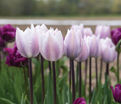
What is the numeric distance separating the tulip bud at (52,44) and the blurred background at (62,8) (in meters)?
22.4

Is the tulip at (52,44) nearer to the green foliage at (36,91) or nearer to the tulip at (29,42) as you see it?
the tulip at (29,42)

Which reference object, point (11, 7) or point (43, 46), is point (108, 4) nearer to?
point (11, 7)

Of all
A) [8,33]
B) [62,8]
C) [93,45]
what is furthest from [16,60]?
[62,8]

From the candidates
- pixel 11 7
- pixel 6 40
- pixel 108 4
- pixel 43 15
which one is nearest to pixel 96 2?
pixel 108 4

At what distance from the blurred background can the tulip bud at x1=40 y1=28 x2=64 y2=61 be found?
22418mm

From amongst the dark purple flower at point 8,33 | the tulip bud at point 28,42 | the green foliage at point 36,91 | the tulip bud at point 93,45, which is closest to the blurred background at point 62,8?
the dark purple flower at point 8,33

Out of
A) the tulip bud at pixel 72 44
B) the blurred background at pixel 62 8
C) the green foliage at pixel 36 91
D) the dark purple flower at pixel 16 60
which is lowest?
the blurred background at pixel 62 8

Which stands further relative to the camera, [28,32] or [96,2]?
[96,2]

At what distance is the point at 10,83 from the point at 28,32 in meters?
0.94

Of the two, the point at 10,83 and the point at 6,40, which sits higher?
the point at 6,40

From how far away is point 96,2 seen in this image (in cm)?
2591

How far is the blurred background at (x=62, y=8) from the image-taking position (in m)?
23.8

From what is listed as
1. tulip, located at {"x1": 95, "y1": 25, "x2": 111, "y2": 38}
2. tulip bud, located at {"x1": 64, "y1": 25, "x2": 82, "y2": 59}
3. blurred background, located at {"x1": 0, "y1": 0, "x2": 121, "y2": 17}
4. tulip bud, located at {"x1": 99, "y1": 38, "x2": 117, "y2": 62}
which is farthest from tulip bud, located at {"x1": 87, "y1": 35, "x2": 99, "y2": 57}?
blurred background, located at {"x1": 0, "y1": 0, "x2": 121, "y2": 17}

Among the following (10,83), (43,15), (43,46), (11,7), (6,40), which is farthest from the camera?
(43,15)
